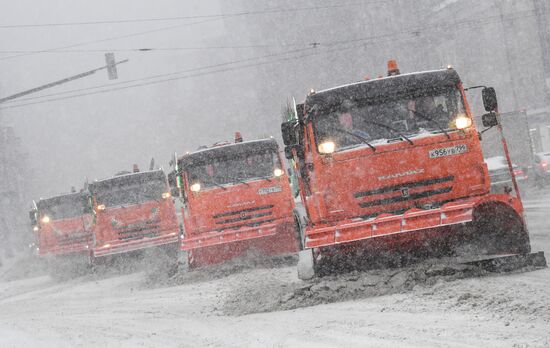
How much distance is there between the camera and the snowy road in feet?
21.2

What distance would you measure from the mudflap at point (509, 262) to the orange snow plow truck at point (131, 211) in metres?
10.8

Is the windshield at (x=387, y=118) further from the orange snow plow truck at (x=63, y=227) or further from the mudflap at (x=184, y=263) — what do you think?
the orange snow plow truck at (x=63, y=227)

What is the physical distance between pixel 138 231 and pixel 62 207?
497 centimetres

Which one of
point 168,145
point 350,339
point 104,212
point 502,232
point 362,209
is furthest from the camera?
point 168,145

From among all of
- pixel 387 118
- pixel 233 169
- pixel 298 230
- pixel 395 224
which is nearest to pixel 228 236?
pixel 298 230

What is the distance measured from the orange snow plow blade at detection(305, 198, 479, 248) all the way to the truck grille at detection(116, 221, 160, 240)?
414 inches

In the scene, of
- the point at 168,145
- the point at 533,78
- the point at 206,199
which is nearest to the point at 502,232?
the point at 206,199

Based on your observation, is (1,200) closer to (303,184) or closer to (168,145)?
(303,184)

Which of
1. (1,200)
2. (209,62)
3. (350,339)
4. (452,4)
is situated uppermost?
(209,62)

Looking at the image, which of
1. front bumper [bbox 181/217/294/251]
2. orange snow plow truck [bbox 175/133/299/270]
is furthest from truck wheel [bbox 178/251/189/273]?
front bumper [bbox 181/217/294/251]

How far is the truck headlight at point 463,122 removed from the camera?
9.64m

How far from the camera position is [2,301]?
16578 mm

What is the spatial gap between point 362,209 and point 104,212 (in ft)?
35.9

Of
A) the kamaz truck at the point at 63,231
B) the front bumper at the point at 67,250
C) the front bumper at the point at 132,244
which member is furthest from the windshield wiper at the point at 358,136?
the front bumper at the point at 67,250
